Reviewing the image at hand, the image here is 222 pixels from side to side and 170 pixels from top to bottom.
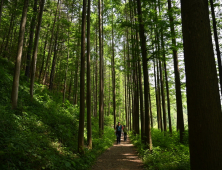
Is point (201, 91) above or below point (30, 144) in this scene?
above

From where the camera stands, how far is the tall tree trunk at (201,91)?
220 cm

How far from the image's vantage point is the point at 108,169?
620cm

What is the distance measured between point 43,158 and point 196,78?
5.27 meters

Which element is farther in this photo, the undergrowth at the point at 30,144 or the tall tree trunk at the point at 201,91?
the undergrowth at the point at 30,144

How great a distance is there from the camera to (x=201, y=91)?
7.75ft

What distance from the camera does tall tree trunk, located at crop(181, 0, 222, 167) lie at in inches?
86.7

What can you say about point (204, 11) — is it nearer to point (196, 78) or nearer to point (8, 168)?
point (196, 78)

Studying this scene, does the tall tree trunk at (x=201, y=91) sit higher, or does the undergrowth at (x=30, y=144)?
the tall tree trunk at (x=201, y=91)

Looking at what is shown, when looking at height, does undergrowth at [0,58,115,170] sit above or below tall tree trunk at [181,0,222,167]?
below

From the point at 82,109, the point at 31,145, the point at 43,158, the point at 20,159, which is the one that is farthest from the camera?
the point at 82,109

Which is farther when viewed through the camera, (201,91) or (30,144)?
(30,144)

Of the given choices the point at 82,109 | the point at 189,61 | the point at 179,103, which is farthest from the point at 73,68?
the point at 189,61

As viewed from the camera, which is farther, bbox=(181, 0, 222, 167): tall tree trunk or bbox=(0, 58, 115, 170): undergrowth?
bbox=(0, 58, 115, 170): undergrowth

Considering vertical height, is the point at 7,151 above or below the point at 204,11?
below
